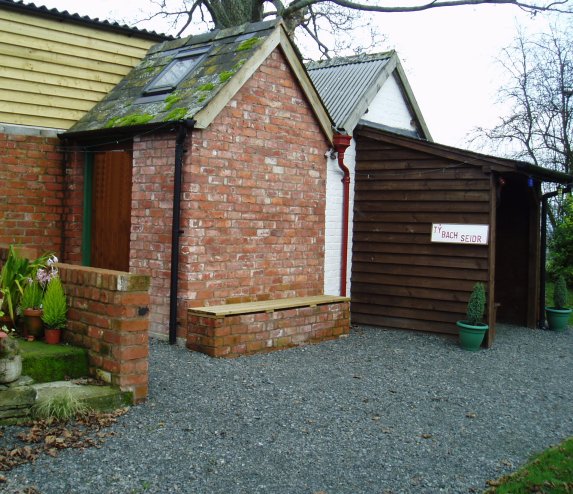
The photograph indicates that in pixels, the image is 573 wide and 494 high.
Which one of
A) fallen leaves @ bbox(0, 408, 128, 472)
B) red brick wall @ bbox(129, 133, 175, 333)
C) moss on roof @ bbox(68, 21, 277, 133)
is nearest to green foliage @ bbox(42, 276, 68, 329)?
fallen leaves @ bbox(0, 408, 128, 472)

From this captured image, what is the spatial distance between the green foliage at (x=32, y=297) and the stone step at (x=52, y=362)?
0.38 meters

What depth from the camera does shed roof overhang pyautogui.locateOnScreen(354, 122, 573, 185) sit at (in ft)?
30.7

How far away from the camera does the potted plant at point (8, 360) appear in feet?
16.3

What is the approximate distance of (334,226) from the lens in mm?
10750

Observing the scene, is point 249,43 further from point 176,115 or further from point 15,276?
point 15,276

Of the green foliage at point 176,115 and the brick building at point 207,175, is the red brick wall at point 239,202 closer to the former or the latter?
the brick building at point 207,175

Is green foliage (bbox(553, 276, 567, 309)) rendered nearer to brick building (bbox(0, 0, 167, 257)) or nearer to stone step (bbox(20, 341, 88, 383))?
brick building (bbox(0, 0, 167, 257))

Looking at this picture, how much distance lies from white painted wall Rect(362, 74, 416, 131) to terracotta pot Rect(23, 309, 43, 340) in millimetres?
7747

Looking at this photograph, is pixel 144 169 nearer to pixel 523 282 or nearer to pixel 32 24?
pixel 32 24

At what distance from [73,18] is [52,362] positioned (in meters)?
6.32

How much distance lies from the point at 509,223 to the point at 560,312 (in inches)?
71.4

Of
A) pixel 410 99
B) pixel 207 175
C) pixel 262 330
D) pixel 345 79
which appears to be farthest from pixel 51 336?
pixel 410 99

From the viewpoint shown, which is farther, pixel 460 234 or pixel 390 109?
pixel 390 109

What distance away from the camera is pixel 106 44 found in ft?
34.0
